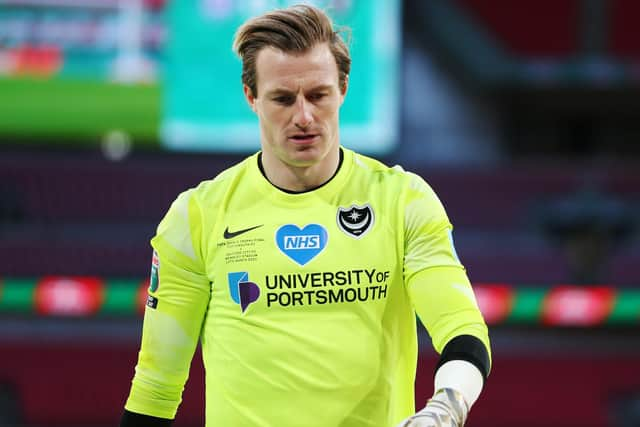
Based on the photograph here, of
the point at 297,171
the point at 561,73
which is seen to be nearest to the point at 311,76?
the point at 297,171

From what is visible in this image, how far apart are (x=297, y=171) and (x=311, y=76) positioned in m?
0.25

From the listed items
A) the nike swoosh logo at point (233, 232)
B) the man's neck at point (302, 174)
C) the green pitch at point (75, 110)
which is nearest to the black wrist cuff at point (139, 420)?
the nike swoosh logo at point (233, 232)

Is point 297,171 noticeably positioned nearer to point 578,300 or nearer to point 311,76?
point 311,76

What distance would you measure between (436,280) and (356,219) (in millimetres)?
246

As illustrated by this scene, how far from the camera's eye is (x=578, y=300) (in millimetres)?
7039

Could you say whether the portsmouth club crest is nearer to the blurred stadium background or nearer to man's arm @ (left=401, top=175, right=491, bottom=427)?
man's arm @ (left=401, top=175, right=491, bottom=427)

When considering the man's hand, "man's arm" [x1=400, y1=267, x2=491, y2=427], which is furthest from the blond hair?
the man's hand

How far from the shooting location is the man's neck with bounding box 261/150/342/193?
248 centimetres

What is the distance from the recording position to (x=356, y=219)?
8.02 feet

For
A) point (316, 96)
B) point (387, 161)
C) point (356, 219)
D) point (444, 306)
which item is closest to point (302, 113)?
point (316, 96)

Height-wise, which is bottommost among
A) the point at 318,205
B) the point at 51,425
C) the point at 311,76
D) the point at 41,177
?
the point at 51,425

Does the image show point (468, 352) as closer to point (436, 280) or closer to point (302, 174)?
point (436, 280)

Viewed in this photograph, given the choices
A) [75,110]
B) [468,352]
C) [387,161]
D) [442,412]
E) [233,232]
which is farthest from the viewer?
[387,161]

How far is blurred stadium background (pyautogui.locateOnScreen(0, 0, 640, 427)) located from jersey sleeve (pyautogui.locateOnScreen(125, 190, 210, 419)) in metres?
3.79
